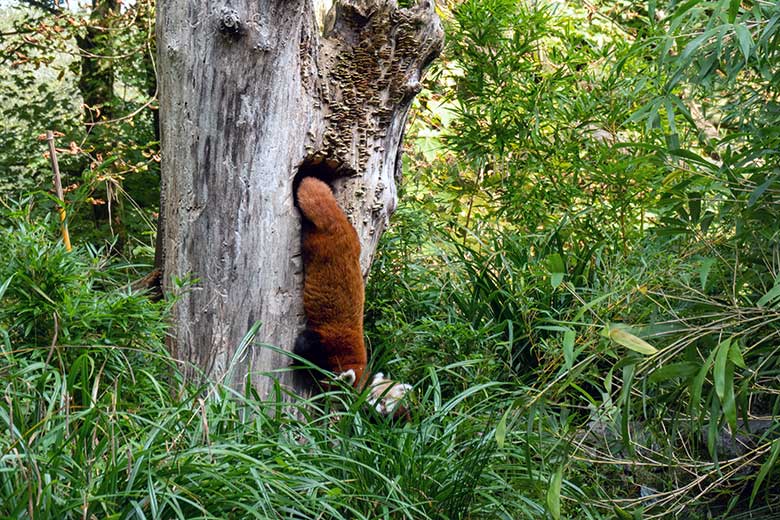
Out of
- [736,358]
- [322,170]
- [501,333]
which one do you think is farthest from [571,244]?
[736,358]

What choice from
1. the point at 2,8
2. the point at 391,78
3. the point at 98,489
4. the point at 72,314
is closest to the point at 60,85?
the point at 2,8

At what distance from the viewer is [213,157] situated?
3.38 meters

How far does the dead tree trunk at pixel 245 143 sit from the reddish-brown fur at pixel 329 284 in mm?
62

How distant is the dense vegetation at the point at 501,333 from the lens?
241 cm

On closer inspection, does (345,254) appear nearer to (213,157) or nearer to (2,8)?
(213,157)

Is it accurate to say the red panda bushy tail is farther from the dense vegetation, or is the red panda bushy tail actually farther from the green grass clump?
the green grass clump

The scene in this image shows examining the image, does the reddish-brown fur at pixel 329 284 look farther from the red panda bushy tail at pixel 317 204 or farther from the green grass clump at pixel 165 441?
the green grass clump at pixel 165 441

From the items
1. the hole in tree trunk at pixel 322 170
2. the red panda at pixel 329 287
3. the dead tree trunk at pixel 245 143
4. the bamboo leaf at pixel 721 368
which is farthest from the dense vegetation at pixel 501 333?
the hole in tree trunk at pixel 322 170

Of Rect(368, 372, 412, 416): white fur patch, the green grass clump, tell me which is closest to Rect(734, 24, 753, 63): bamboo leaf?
the green grass clump

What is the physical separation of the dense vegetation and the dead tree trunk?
0.97 feet

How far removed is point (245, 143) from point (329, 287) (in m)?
0.75

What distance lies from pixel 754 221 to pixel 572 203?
6.79 feet

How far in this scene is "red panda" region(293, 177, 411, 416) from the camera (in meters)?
3.61

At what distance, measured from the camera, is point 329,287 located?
11.9 feet
